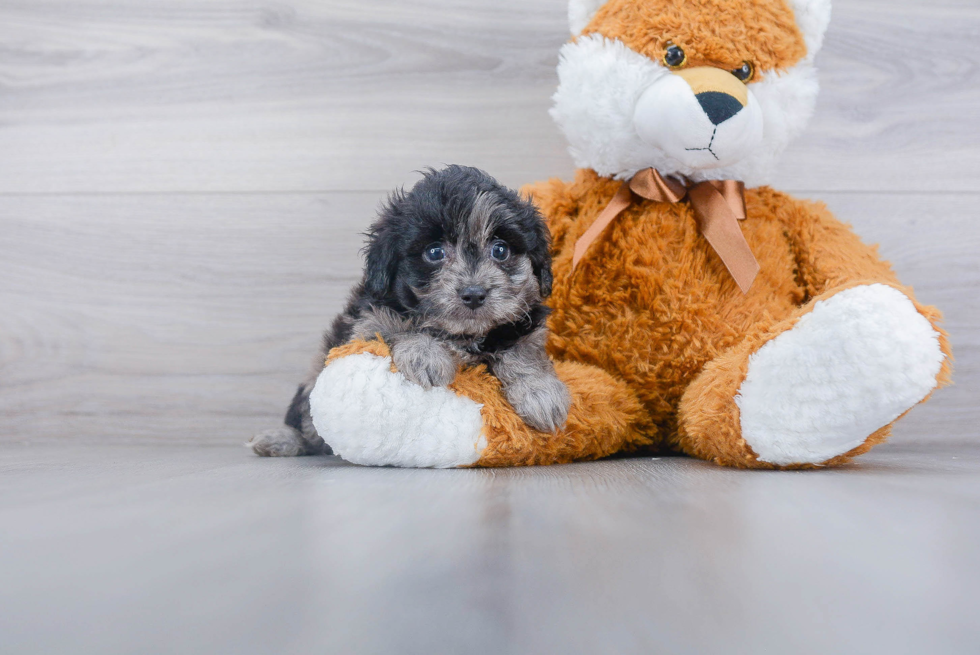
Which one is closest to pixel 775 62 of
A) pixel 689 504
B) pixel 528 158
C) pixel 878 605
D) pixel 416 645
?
pixel 528 158

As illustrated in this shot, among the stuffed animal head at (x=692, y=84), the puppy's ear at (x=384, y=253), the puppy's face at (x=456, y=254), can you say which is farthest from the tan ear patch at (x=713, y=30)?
the puppy's ear at (x=384, y=253)

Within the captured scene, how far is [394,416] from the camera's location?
1.00 metres

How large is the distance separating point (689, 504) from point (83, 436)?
1435mm

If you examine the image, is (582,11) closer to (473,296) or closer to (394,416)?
(473,296)

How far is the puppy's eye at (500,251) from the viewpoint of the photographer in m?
1.04

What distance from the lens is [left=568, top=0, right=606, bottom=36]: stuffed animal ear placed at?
1288 mm

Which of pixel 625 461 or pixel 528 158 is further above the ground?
pixel 528 158

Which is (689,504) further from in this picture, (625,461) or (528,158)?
(528,158)

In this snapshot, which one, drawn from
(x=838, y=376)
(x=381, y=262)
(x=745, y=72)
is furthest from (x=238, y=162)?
(x=838, y=376)

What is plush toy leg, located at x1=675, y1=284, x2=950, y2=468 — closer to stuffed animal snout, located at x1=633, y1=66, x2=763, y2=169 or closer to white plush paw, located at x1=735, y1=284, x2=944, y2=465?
white plush paw, located at x1=735, y1=284, x2=944, y2=465

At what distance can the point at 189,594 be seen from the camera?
1.67 ft

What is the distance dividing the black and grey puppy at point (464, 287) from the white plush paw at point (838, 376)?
0.29 metres

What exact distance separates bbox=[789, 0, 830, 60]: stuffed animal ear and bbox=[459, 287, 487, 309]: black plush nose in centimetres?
77

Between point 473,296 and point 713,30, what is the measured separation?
62 cm
